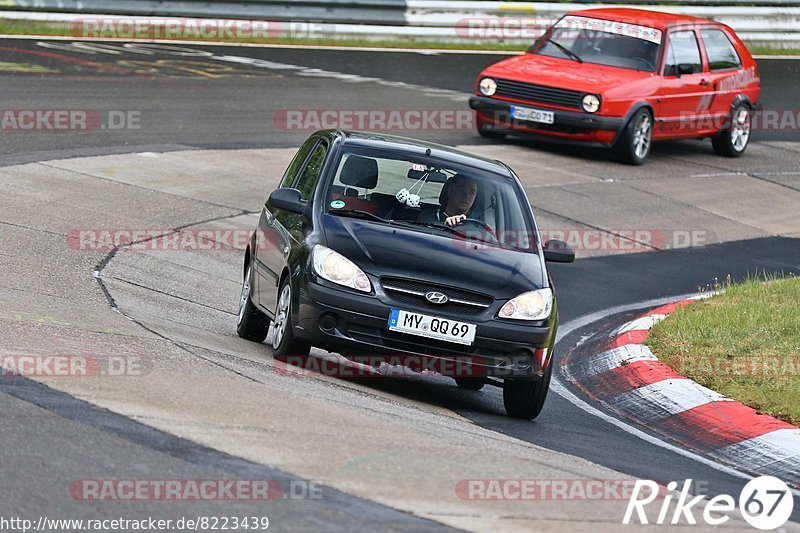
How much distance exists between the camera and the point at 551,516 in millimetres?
5879

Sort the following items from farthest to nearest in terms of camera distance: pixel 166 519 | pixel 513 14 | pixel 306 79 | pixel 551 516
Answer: pixel 513 14
pixel 306 79
pixel 551 516
pixel 166 519

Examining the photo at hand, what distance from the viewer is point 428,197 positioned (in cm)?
945

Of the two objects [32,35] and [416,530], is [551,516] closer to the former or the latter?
[416,530]

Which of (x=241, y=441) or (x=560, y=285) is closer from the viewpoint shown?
(x=241, y=441)

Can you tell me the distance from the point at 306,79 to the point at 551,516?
17.2 metres

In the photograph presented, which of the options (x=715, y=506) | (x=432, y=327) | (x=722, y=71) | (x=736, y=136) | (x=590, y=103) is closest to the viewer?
(x=715, y=506)

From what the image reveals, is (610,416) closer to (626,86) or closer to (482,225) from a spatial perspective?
(482,225)

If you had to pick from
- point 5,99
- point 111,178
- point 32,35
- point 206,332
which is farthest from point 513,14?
point 206,332

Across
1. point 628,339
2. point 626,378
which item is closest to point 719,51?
point 628,339

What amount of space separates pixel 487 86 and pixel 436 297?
11.0 meters

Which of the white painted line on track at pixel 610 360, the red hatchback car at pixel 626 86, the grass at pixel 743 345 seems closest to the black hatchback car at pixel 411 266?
the white painted line on track at pixel 610 360

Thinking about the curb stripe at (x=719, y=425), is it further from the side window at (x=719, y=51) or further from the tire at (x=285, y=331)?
the side window at (x=719, y=51)

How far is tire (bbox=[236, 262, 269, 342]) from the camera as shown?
998 centimetres

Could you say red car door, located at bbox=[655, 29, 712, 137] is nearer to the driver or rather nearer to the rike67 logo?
the driver
